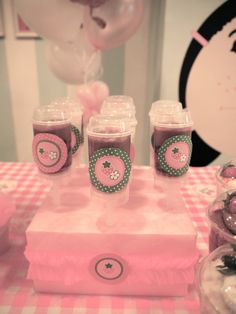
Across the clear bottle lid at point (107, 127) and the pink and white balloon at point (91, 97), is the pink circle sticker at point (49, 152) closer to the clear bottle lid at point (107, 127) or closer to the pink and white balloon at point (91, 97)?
the clear bottle lid at point (107, 127)

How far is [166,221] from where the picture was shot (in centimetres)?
88

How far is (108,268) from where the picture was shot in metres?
0.87

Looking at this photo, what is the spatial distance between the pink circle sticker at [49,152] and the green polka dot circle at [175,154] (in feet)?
0.94

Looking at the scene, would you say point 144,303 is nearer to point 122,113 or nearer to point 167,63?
point 122,113

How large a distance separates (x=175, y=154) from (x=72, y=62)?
5.35 feet

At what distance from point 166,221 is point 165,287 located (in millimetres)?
181

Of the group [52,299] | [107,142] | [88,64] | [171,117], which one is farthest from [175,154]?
[88,64]

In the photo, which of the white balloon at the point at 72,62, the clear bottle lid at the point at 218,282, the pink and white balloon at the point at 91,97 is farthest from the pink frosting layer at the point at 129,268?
the white balloon at the point at 72,62

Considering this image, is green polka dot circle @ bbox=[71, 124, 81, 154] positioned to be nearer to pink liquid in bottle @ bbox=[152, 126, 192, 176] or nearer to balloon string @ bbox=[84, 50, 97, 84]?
pink liquid in bottle @ bbox=[152, 126, 192, 176]

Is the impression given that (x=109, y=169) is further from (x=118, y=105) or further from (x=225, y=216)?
(x=118, y=105)

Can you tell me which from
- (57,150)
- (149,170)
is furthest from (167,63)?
(57,150)

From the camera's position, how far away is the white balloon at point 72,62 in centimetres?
225

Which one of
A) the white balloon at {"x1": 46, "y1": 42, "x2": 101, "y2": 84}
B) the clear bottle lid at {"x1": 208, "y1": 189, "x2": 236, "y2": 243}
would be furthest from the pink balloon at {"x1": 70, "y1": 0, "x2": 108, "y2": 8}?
the clear bottle lid at {"x1": 208, "y1": 189, "x2": 236, "y2": 243}

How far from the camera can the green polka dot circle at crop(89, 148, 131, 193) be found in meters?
0.79
